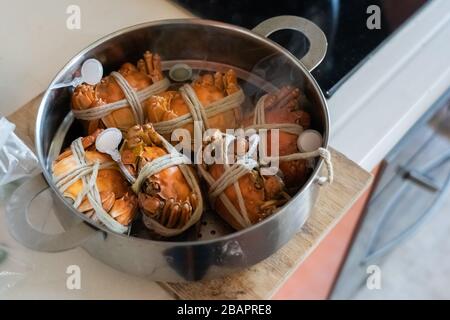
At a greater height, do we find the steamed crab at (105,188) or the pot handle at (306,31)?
the pot handle at (306,31)

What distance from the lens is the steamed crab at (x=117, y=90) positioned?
0.62 meters

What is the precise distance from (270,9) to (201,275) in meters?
0.43

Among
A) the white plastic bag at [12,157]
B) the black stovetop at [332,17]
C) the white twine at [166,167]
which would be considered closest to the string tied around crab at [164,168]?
the white twine at [166,167]

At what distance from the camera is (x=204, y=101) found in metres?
0.63

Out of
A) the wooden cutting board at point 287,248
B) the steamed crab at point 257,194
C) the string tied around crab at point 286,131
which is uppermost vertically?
the string tied around crab at point 286,131

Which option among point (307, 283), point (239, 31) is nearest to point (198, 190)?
point (239, 31)

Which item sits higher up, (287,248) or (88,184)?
(88,184)

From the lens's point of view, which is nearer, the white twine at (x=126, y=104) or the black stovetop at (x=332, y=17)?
the white twine at (x=126, y=104)

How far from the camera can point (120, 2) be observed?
81cm

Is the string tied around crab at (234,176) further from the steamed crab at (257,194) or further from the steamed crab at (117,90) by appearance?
the steamed crab at (117,90)

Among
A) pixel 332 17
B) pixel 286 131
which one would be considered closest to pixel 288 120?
pixel 286 131

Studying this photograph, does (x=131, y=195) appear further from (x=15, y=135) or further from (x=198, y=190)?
(x=15, y=135)

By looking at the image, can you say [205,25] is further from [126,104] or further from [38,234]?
[38,234]

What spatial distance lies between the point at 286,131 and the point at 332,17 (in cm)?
26
